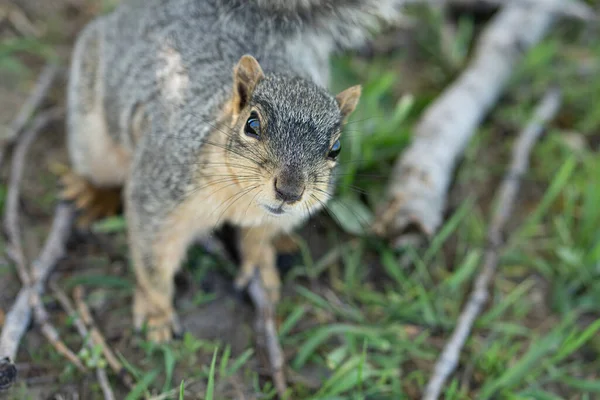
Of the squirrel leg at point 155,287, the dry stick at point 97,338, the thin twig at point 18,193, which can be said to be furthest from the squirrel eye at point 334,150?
the thin twig at point 18,193

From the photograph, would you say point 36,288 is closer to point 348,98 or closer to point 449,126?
point 348,98

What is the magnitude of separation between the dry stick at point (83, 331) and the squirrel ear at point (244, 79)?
124cm

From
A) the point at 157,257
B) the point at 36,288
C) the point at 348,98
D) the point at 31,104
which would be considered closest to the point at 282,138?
the point at 348,98

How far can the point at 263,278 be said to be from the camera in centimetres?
315

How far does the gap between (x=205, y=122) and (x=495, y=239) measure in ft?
5.97

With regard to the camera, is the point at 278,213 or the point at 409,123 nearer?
the point at 278,213

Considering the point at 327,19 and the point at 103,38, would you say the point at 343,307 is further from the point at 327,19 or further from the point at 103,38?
the point at 103,38

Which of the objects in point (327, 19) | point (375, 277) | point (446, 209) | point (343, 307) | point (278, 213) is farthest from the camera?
point (446, 209)

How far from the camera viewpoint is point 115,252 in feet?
10.4

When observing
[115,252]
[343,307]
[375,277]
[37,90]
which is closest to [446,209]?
[375,277]

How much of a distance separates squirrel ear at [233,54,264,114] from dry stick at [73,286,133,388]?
122 centimetres

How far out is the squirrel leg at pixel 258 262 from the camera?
3121 millimetres

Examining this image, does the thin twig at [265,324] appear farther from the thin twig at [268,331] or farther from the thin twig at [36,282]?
the thin twig at [36,282]

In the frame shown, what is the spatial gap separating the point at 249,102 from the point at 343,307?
4.24 feet
